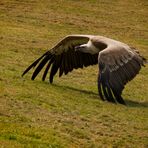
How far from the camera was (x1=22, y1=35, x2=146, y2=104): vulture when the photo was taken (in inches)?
413

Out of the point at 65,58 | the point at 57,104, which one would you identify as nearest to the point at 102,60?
the point at 57,104

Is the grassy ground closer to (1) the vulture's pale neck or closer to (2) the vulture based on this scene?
(2) the vulture

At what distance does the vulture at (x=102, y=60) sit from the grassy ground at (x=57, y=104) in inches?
16.9

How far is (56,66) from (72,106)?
2.95 meters

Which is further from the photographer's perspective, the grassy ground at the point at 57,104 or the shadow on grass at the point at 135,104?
the shadow on grass at the point at 135,104

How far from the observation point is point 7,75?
535 inches

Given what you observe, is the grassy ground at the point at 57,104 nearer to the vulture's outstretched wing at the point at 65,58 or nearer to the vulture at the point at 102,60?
the vulture's outstretched wing at the point at 65,58

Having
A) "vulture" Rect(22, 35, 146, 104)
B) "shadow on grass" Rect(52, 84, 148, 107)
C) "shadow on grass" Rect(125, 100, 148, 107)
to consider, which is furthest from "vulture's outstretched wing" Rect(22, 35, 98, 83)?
"shadow on grass" Rect(125, 100, 148, 107)

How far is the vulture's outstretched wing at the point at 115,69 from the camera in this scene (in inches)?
405

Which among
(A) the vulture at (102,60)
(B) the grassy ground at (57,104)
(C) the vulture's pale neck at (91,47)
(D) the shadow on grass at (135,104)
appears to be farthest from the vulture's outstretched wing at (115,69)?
(D) the shadow on grass at (135,104)

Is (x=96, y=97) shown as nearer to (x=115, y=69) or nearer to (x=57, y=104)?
(x=57, y=104)

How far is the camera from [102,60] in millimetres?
10812

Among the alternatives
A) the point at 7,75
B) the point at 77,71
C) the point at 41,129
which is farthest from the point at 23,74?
the point at 41,129

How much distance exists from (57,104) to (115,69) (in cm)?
130
